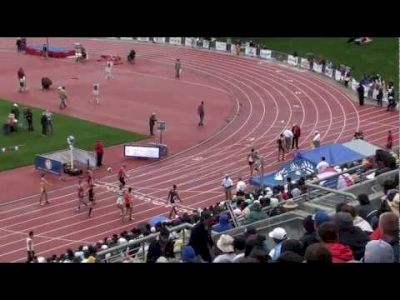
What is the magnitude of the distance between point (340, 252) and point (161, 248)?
3.11 metres

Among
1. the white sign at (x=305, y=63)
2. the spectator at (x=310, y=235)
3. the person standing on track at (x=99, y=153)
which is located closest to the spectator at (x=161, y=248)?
the spectator at (x=310, y=235)

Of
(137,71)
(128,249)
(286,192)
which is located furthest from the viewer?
(137,71)

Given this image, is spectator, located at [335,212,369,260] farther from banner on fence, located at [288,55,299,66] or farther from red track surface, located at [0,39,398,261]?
banner on fence, located at [288,55,299,66]

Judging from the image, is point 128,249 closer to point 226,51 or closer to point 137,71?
point 137,71

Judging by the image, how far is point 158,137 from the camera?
1161 inches

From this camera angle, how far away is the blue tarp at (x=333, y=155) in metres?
21.1

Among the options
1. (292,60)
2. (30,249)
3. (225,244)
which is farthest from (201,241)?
(292,60)

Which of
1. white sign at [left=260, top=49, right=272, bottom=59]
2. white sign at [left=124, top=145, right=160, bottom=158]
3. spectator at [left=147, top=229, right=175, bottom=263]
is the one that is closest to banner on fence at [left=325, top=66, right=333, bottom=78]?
white sign at [left=260, top=49, right=272, bottom=59]

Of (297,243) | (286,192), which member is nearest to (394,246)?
(297,243)

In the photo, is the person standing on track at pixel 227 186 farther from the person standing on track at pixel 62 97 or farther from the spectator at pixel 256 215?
the person standing on track at pixel 62 97

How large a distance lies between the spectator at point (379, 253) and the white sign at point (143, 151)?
19.8m
